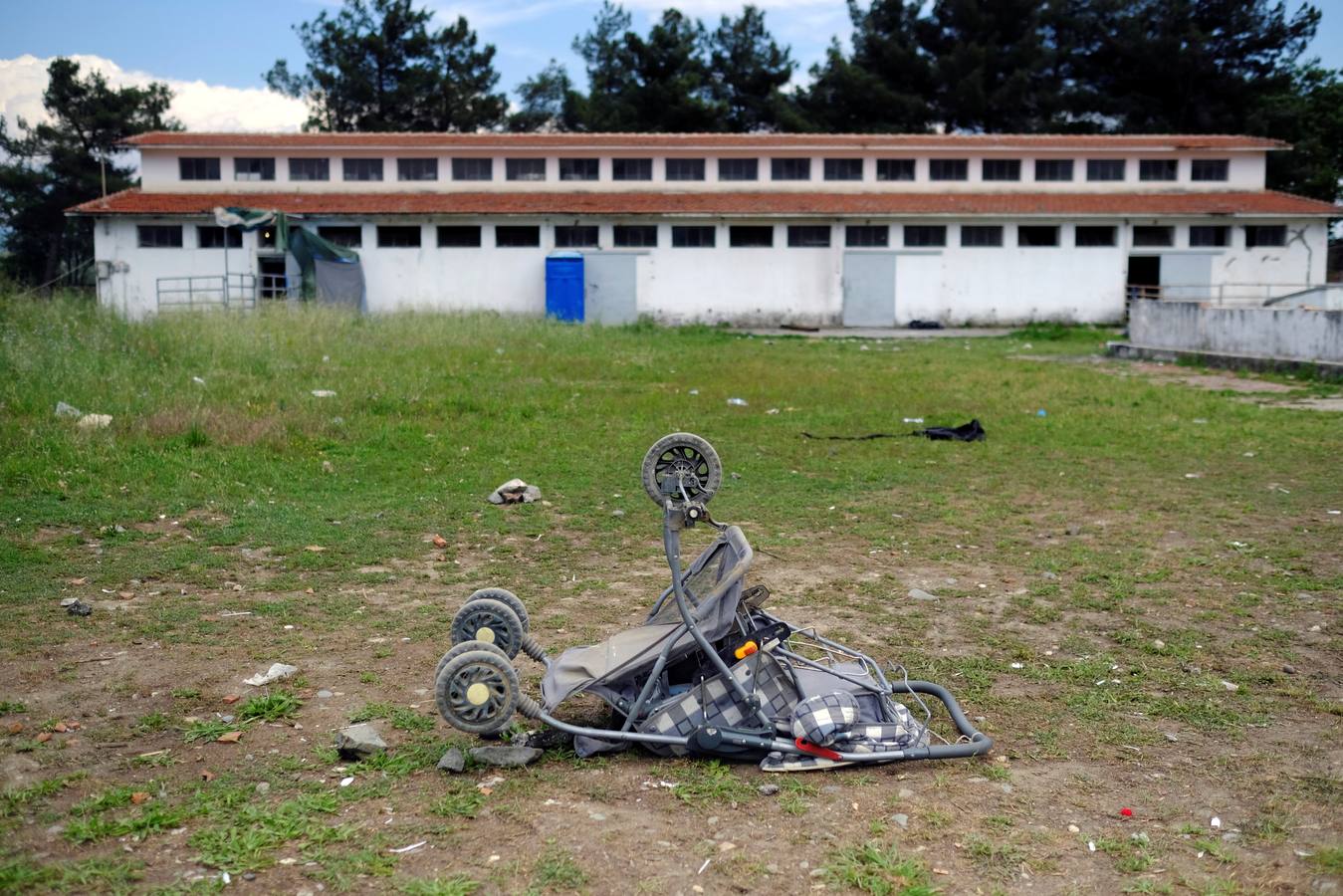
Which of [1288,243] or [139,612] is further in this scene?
[1288,243]

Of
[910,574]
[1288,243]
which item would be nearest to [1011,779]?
[910,574]

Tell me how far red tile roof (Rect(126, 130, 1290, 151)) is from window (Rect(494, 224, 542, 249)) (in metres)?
3.15

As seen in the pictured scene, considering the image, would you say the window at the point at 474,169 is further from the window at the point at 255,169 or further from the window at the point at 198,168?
the window at the point at 198,168

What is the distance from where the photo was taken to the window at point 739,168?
35.7 m

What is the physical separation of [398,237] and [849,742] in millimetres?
31036

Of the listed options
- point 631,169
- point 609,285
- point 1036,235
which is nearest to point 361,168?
point 631,169

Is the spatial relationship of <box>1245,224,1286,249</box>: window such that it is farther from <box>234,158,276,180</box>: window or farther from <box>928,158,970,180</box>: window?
<box>234,158,276,180</box>: window

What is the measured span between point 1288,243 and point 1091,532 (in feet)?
102

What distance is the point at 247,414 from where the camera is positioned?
11.2 metres

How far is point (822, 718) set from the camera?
4164 mm

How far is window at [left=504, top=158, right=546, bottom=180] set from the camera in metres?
35.4

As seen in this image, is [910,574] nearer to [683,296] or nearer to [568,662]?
[568,662]

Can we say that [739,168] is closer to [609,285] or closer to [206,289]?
[609,285]

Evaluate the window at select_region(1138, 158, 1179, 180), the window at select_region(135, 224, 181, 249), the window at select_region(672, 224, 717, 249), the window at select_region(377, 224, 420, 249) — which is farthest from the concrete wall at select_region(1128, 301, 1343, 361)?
the window at select_region(135, 224, 181, 249)
